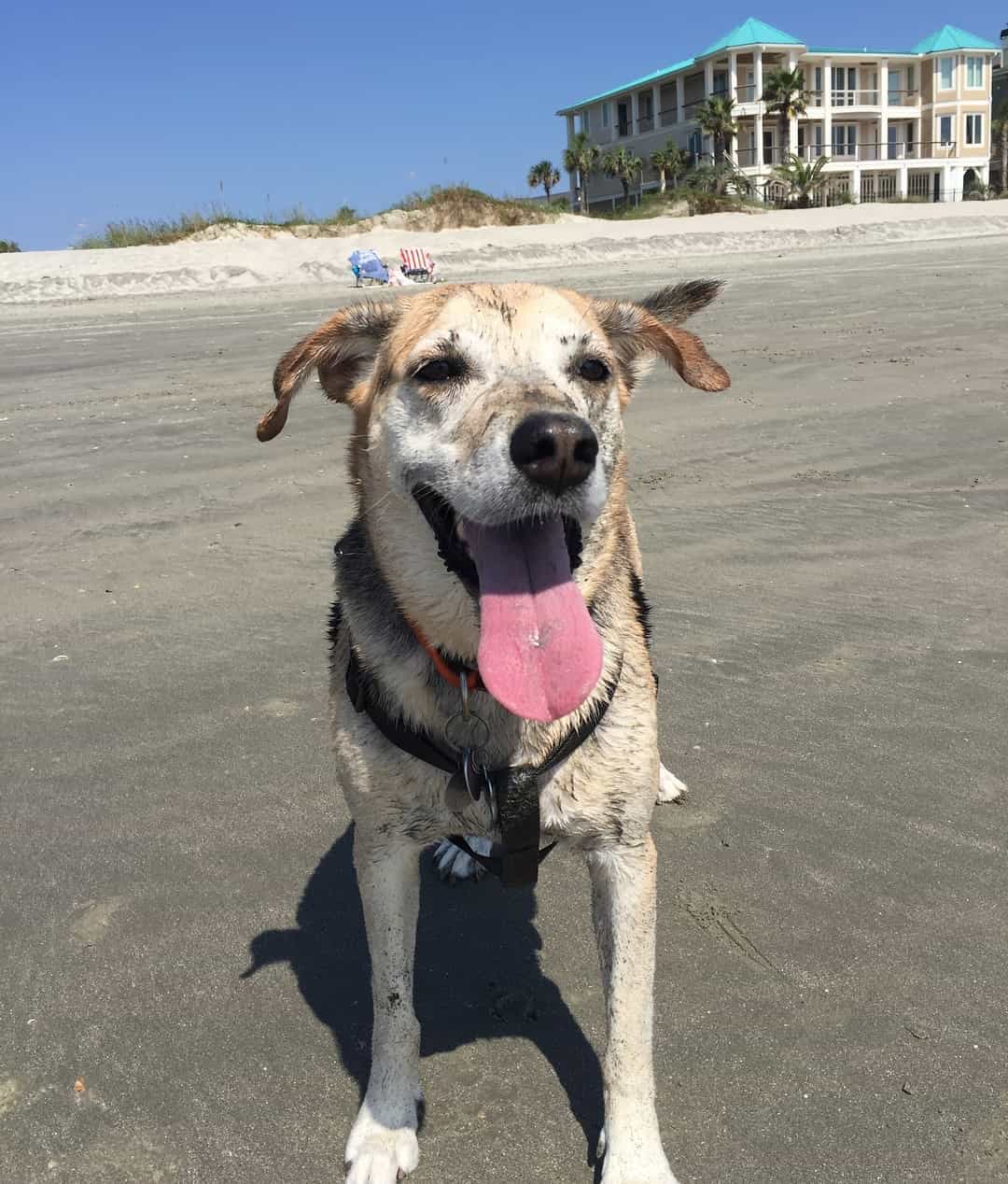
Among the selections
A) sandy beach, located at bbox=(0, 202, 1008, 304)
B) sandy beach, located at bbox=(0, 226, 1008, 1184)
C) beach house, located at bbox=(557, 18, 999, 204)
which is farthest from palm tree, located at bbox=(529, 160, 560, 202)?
sandy beach, located at bbox=(0, 226, 1008, 1184)

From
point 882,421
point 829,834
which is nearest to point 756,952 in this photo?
point 829,834

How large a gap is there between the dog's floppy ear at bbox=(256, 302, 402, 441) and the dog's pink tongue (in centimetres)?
95

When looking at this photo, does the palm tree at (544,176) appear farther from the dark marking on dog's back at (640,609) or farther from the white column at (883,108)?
the dark marking on dog's back at (640,609)

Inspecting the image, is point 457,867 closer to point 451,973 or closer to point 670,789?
point 451,973

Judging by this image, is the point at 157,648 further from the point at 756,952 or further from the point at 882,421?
the point at 882,421

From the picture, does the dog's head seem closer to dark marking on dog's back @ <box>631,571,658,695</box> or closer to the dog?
the dog

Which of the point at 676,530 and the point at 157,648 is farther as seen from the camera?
the point at 676,530

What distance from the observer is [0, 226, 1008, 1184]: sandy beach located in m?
2.60

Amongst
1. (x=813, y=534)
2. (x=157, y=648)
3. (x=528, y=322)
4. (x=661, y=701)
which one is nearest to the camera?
(x=528, y=322)

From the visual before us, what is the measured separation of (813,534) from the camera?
6.55m

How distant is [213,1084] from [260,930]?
2.02 ft

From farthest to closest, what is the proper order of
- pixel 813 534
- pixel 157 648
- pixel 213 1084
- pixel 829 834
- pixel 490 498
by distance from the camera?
pixel 813 534
pixel 157 648
pixel 829 834
pixel 213 1084
pixel 490 498

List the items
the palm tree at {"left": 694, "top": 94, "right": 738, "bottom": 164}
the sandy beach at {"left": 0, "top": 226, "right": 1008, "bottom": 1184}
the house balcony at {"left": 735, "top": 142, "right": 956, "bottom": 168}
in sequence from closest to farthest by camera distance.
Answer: the sandy beach at {"left": 0, "top": 226, "right": 1008, "bottom": 1184}
the palm tree at {"left": 694, "top": 94, "right": 738, "bottom": 164}
the house balcony at {"left": 735, "top": 142, "right": 956, "bottom": 168}

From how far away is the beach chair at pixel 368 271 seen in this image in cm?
2709
